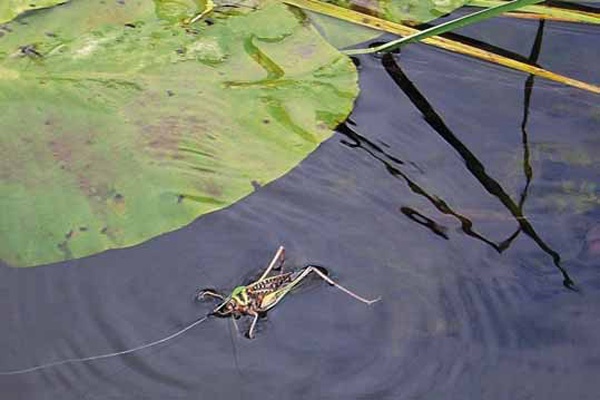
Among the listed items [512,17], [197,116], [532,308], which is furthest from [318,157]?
[512,17]

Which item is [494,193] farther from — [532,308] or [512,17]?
[512,17]

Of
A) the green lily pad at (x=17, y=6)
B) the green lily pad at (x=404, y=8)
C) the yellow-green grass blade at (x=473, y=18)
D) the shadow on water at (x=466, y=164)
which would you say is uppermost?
the yellow-green grass blade at (x=473, y=18)

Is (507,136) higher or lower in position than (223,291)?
higher

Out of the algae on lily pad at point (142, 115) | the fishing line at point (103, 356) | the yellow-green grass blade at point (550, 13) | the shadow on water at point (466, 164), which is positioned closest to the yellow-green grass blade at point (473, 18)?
the shadow on water at point (466, 164)

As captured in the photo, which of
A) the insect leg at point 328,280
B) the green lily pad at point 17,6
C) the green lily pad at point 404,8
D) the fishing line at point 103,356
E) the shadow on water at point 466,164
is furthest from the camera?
the green lily pad at point 404,8

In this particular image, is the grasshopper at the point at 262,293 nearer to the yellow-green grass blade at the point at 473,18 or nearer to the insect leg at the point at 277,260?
the insect leg at the point at 277,260

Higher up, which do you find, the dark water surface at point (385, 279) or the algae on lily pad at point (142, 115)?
the algae on lily pad at point (142, 115)

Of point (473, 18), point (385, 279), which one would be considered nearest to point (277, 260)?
point (385, 279)

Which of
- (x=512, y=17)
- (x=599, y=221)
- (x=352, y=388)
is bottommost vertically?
(x=352, y=388)

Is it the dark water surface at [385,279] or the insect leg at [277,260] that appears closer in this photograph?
the dark water surface at [385,279]
